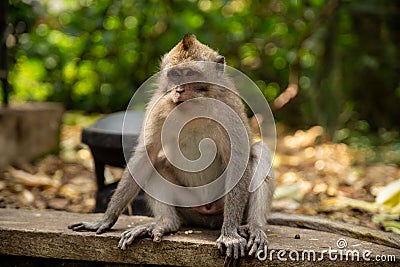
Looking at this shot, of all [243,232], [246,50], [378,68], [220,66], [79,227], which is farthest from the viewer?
[246,50]

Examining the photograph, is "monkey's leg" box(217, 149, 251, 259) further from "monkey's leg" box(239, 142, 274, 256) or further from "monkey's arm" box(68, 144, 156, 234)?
"monkey's arm" box(68, 144, 156, 234)

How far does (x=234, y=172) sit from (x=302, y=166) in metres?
4.34

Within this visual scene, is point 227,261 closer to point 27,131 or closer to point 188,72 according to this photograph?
point 188,72

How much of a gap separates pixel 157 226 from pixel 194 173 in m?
0.46

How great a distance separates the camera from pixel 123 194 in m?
3.99

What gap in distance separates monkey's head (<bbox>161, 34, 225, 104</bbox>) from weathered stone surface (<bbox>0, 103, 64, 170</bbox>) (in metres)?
3.39

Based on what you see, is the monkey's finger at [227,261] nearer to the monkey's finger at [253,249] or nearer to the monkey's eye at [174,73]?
the monkey's finger at [253,249]

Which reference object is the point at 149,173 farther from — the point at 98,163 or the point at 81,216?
the point at 98,163

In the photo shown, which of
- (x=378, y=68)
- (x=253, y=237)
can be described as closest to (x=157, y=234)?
(x=253, y=237)

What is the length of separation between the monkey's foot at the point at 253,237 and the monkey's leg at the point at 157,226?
1.51 feet

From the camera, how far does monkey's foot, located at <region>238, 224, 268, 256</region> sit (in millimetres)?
3533

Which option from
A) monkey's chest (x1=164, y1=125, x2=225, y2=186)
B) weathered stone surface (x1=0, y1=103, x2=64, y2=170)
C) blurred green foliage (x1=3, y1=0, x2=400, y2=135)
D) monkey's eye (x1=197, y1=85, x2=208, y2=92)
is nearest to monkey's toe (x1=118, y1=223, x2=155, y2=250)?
monkey's chest (x1=164, y1=125, x2=225, y2=186)

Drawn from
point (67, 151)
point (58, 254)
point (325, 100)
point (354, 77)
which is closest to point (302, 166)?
point (325, 100)

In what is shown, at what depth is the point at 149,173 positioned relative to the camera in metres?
4.10
